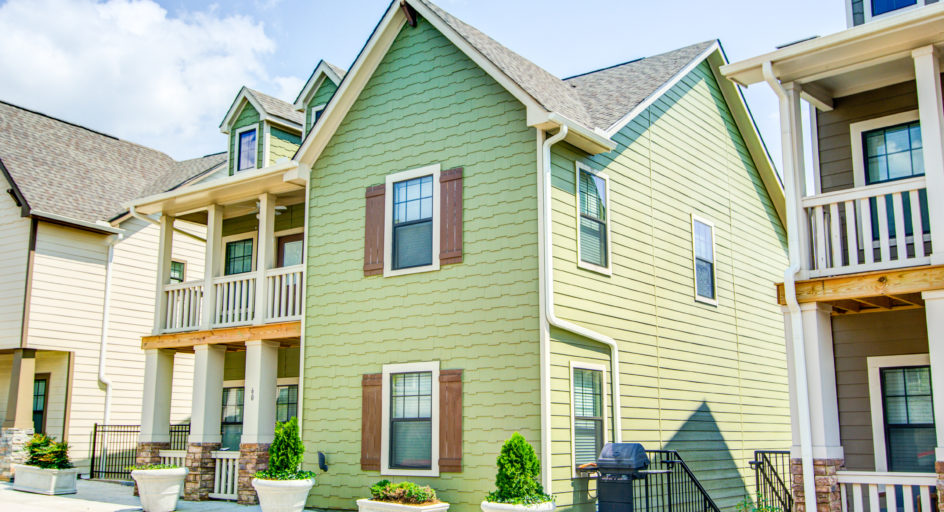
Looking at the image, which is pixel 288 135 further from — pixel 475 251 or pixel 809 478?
pixel 809 478

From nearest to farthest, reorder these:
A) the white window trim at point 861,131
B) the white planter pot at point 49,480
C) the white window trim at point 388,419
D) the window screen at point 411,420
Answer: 1. the white window trim at point 861,131
2. the white window trim at point 388,419
3. the window screen at point 411,420
4. the white planter pot at point 49,480

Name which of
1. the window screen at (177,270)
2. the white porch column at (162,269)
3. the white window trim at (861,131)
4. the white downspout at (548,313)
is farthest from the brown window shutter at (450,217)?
the window screen at (177,270)

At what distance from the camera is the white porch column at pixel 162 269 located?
17391 mm

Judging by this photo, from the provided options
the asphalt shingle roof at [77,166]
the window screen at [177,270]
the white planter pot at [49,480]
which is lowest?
the white planter pot at [49,480]

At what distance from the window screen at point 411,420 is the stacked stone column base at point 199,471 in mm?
4758

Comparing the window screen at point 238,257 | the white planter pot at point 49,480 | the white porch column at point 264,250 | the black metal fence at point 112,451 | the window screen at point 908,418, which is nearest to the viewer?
the window screen at point 908,418

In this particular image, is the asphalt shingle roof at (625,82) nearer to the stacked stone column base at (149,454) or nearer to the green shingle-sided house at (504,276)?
the green shingle-sided house at (504,276)

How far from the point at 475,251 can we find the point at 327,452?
4.27m

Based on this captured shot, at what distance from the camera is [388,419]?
12953mm

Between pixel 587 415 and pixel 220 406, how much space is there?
772 cm

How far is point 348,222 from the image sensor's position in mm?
14297

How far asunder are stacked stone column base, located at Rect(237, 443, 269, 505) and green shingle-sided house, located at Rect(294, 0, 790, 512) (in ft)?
4.67

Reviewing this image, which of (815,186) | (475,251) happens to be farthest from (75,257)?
(815,186)

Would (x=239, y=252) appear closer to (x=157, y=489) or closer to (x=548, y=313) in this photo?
(x=157, y=489)
